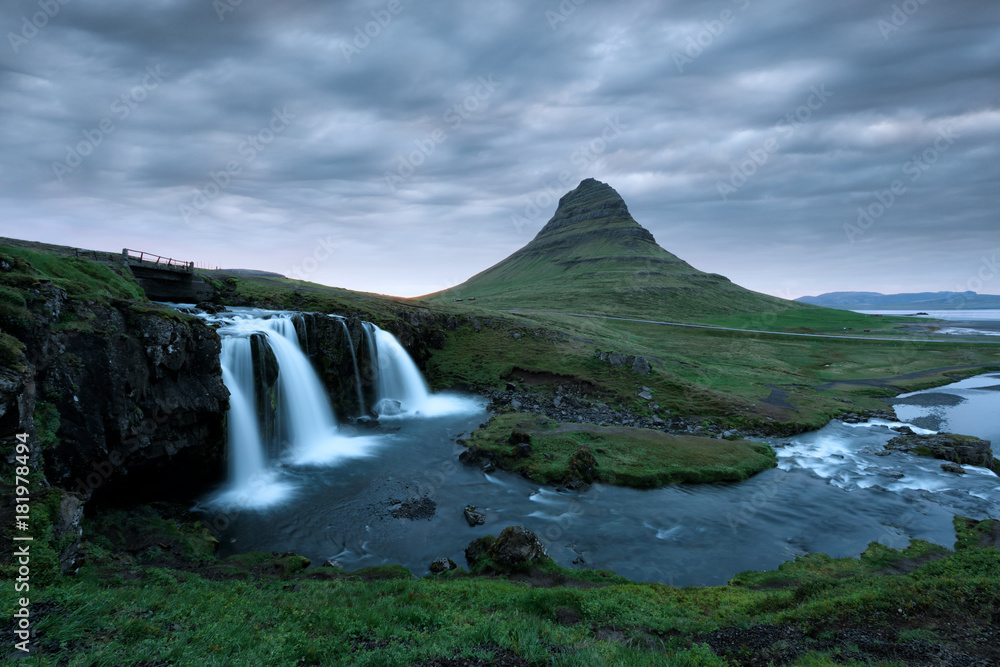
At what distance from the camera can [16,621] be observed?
8414 millimetres

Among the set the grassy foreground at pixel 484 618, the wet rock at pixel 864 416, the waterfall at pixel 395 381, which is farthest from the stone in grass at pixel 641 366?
the grassy foreground at pixel 484 618

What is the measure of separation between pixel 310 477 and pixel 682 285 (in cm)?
19443

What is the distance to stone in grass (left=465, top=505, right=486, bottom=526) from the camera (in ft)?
78.6

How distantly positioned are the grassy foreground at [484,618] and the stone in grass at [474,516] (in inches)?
238

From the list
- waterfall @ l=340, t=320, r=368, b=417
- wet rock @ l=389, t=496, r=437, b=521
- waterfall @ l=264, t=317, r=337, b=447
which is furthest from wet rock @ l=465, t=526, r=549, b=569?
waterfall @ l=340, t=320, r=368, b=417

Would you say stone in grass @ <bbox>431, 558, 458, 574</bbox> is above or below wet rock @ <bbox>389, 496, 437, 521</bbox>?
below

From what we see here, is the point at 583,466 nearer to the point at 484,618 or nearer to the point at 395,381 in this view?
the point at 484,618

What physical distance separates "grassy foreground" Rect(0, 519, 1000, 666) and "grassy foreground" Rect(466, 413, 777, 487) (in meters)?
12.0

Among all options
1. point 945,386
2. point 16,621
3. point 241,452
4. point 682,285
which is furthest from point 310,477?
point 682,285

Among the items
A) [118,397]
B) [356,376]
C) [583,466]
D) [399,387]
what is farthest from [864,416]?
[118,397]

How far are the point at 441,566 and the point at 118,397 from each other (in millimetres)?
18163

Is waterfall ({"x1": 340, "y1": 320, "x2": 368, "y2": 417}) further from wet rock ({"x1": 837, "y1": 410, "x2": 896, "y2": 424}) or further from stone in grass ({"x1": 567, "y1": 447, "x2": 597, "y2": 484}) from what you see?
wet rock ({"x1": 837, "y1": 410, "x2": 896, "y2": 424})

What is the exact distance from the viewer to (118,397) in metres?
21.1

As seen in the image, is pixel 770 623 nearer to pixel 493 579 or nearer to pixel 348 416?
pixel 493 579
